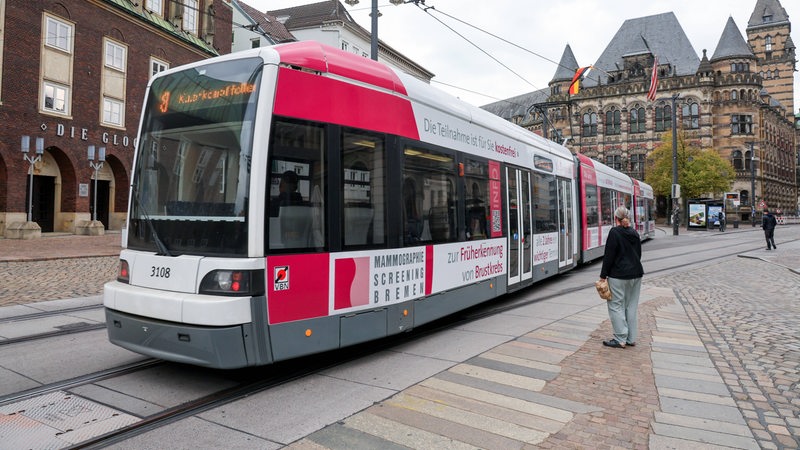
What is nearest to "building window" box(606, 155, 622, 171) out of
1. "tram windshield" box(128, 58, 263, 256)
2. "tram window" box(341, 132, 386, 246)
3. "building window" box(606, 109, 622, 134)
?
"building window" box(606, 109, 622, 134)

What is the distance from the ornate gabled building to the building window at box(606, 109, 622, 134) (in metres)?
0.12

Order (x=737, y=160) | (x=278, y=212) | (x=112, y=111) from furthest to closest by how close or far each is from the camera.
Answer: (x=737, y=160) → (x=112, y=111) → (x=278, y=212)

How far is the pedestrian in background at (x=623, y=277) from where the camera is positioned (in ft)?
21.2

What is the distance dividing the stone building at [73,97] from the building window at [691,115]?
5883 centimetres

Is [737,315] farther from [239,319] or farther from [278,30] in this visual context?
[278,30]

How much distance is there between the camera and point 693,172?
177 feet

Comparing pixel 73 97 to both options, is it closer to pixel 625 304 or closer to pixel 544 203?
pixel 544 203

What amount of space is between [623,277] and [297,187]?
421cm

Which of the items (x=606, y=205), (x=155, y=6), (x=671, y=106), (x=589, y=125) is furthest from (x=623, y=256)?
(x=589, y=125)

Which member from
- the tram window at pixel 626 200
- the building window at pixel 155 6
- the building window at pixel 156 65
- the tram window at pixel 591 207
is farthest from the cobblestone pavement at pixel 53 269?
the tram window at pixel 626 200

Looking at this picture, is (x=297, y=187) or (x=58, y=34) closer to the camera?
(x=297, y=187)

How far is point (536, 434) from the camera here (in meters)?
3.87

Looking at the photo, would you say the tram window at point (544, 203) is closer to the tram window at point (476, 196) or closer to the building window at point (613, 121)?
the tram window at point (476, 196)

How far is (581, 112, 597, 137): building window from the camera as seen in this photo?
7050 centimetres
